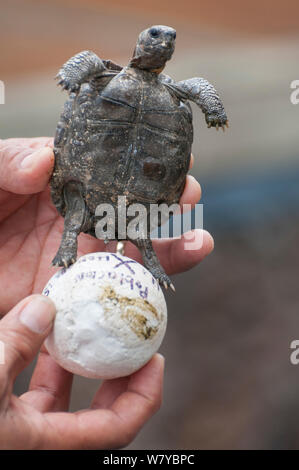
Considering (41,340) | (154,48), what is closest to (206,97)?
(154,48)

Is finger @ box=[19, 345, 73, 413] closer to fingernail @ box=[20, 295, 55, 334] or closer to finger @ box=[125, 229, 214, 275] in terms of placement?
fingernail @ box=[20, 295, 55, 334]

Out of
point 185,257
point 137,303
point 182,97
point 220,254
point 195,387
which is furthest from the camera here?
point 220,254

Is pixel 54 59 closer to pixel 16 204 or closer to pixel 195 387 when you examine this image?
pixel 16 204

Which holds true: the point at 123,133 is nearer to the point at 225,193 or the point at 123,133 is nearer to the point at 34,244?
the point at 34,244

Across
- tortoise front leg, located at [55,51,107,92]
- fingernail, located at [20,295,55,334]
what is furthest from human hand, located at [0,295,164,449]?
tortoise front leg, located at [55,51,107,92]

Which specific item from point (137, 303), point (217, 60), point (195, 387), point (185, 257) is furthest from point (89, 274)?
point (217, 60)
